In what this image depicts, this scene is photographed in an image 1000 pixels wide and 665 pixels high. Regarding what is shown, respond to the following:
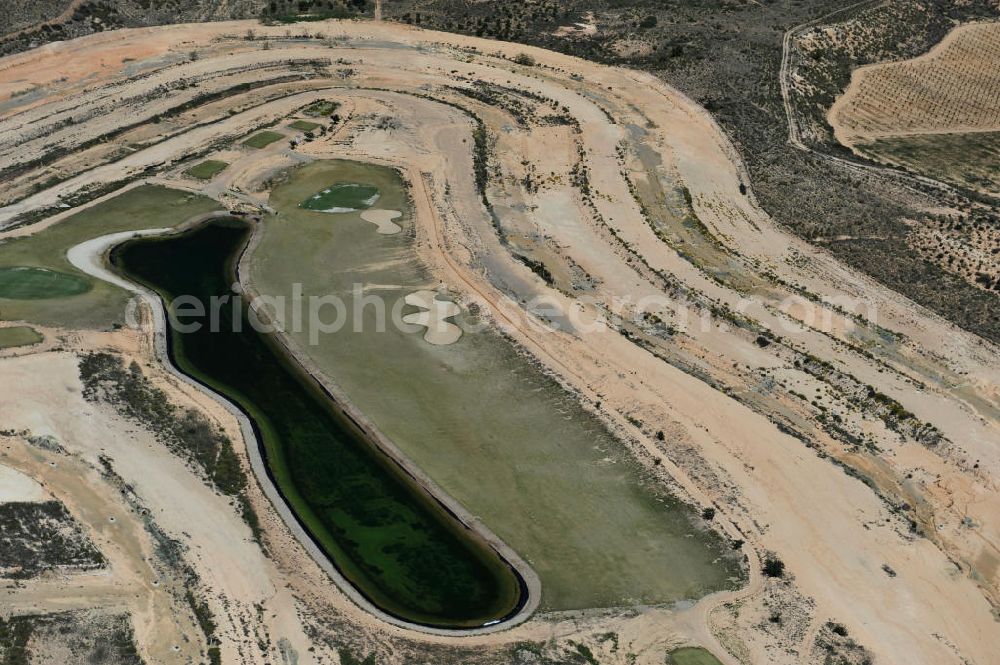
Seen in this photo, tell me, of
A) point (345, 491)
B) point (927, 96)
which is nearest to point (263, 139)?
point (345, 491)

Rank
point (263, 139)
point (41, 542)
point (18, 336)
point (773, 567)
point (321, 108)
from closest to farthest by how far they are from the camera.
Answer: point (41, 542) → point (773, 567) → point (18, 336) → point (263, 139) → point (321, 108)

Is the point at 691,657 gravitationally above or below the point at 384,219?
below

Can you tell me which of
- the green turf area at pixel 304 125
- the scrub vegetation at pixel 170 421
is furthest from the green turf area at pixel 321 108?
the scrub vegetation at pixel 170 421

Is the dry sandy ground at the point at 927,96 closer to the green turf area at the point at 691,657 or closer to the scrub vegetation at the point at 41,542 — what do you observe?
the green turf area at the point at 691,657

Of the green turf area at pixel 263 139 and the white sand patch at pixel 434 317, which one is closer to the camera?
the white sand patch at pixel 434 317

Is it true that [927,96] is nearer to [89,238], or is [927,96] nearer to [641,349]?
[641,349]

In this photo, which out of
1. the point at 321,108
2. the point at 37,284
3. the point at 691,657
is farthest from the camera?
the point at 321,108
